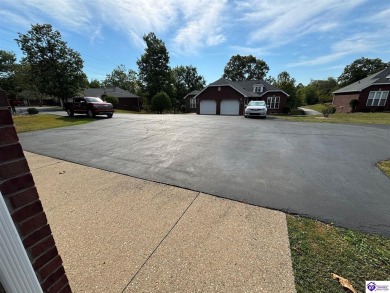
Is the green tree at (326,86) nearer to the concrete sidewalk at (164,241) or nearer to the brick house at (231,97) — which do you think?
the brick house at (231,97)

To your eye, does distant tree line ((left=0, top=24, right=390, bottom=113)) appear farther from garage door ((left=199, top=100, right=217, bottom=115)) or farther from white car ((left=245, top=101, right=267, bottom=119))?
white car ((left=245, top=101, right=267, bottom=119))

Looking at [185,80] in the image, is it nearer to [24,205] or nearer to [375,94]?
[375,94]

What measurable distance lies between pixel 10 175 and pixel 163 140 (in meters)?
7.46

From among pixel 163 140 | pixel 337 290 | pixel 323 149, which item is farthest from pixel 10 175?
pixel 323 149

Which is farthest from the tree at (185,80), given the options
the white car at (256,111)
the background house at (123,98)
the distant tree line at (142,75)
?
the white car at (256,111)

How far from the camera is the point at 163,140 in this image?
340 inches

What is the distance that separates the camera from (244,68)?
58.7 metres

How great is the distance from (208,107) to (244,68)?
121ft

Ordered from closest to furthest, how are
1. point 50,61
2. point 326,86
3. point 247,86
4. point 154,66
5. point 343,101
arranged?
point 50,61 < point 343,101 < point 247,86 < point 154,66 < point 326,86

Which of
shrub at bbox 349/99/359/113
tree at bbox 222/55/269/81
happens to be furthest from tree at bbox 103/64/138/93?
shrub at bbox 349/99/359/113

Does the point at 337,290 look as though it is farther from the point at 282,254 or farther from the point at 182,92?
the point at 182,92

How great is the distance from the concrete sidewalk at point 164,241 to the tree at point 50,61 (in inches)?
1103

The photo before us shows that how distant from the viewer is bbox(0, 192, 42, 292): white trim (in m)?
1.12

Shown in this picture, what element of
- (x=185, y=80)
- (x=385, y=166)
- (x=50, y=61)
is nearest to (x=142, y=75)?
(x=185, y=80)
